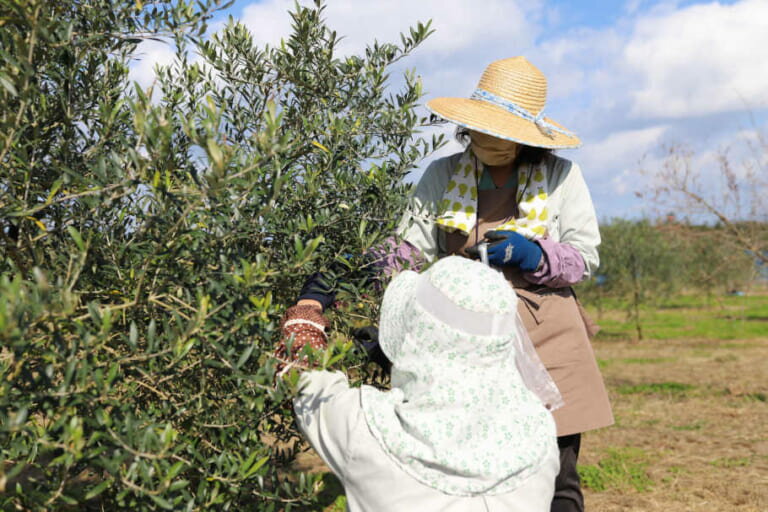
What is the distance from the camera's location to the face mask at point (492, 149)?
120 inches

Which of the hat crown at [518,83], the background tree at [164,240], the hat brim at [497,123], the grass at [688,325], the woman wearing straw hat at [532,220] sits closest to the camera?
the background tree at [164,240]

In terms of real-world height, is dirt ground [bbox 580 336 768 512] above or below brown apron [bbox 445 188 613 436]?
below

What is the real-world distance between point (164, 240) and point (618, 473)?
6423 millimetres

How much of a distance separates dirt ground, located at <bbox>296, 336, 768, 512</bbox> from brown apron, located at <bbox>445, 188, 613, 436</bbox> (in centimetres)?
340

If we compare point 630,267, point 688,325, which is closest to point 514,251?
point 630,267

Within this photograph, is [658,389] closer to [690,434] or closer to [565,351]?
[690,434]

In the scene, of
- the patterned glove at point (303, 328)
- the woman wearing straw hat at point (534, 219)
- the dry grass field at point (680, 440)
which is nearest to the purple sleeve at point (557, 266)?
the woman wearing straw hat at point (534, 219)

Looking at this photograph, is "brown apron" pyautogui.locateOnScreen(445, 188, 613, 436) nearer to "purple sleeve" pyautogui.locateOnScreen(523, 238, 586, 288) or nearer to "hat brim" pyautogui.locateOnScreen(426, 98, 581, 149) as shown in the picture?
"purple sleeve" pyautogui.locateOnScreen(523, 238, 586, 288)

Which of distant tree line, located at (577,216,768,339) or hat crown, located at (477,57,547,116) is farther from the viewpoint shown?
distant tree line, located at (577,216,768,339)

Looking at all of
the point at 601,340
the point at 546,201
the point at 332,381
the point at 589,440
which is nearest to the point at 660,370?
the point at 589,440

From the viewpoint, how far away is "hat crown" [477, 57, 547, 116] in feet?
10.3

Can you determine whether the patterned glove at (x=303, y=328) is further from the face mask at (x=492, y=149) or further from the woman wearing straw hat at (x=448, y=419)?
the face mask at (x=492, y=149)

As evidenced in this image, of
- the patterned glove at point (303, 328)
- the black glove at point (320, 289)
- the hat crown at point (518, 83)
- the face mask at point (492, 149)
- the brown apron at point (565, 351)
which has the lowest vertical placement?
the brown apron at point (565, 351)

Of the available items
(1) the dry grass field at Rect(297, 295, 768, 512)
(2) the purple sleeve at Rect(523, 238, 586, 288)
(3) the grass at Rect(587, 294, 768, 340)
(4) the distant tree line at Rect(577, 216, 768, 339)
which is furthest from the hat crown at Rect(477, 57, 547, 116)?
(4) the distant tree line at Rect(577, 216, 768, 339)
